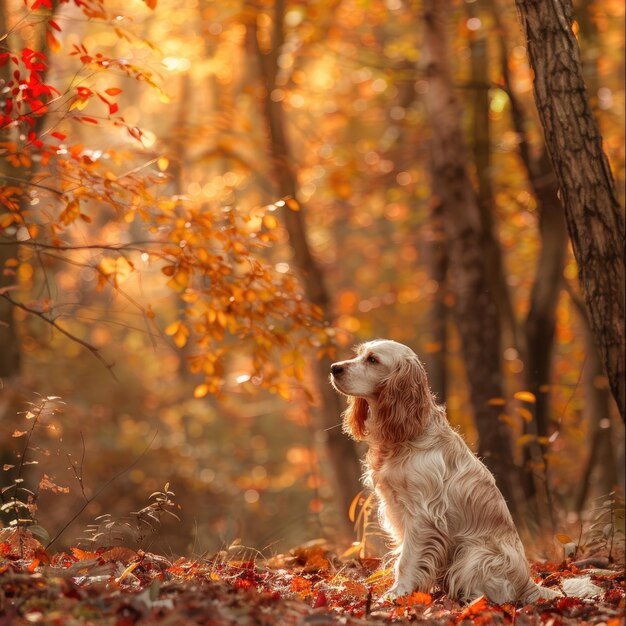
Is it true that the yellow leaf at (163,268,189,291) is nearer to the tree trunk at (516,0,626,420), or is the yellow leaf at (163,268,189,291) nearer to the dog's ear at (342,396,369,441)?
the dog's ear at (342,396,369,441)

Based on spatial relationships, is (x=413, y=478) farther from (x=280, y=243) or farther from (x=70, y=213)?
(x=280, y=243)

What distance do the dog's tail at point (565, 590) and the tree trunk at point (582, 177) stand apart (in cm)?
110

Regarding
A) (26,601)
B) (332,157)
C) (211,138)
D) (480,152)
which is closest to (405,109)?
(332,157)

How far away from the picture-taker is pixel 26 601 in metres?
4.08

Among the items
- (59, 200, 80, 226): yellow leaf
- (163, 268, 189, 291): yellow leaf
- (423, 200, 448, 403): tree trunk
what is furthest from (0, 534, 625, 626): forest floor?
(423, 200, 448, 403): tree trunk

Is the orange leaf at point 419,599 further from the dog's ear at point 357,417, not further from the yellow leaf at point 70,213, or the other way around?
the yellow leaf at point 70,213

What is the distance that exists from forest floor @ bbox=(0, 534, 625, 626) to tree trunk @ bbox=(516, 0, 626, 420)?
1.43 metres

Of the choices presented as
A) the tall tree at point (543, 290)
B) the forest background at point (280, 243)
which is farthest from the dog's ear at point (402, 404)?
the tall tree at point (543, 290)

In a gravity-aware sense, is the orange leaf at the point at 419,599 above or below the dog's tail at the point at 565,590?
above

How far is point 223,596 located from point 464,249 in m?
5.67

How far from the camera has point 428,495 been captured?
221 inches

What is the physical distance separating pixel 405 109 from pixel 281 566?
1002 cm

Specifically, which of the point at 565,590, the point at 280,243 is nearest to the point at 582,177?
the point at 565,590

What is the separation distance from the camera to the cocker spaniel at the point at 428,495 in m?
5.45
